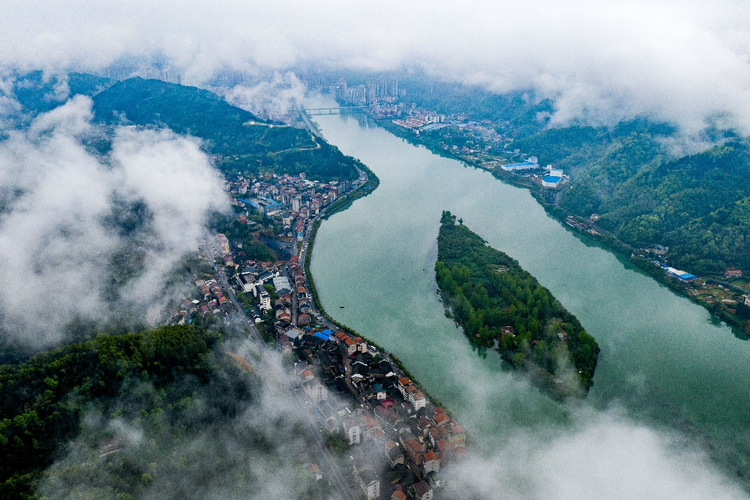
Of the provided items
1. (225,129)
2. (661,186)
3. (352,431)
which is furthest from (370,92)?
(352,431)

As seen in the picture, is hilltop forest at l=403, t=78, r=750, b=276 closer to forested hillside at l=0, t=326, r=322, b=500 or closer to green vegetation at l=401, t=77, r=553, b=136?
green vegetation at l=401, t=77, r=553, b=136

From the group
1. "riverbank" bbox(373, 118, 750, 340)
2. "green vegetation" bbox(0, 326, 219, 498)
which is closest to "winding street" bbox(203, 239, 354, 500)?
"green vegetation" bbox(0, 326, 219, 498)

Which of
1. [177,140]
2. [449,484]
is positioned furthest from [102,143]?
[449,484]

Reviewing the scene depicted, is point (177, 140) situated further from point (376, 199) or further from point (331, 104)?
point (331, 104)

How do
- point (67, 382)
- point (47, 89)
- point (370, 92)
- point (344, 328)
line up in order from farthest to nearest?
point (370, 92) < point (47, 89) < point (344, 328) < point (67, 382)

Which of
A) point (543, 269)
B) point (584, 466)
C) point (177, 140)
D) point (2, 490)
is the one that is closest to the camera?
point (2, 490)

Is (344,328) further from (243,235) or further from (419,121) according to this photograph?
(419,121)
